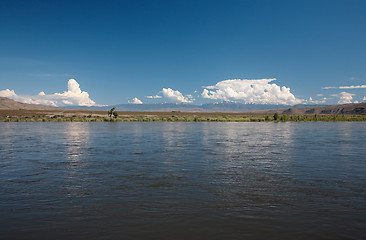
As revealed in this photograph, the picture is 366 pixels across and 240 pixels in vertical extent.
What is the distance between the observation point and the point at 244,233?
691 cm

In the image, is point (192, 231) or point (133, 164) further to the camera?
point (133, 164)

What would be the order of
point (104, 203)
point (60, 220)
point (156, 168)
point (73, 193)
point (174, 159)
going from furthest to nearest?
point (174, 159)
point (156, 168)
point (73, 193)
point (104, 203)
point (60, 220)

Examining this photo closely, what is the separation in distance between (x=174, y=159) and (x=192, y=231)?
10.1m

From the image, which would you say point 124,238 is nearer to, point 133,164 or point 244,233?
point 244,233

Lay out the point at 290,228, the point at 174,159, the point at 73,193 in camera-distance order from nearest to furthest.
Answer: the point at 290,228
the point at 73,193
the point at 174,159

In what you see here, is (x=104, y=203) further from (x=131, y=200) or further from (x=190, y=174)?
(x=190, y=174)

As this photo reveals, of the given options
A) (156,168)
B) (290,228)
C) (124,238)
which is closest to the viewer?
(124,238)

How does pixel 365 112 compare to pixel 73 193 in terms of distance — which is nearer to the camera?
pixel 73 193

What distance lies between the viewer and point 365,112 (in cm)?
17488

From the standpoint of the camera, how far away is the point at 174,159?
56.0 ft

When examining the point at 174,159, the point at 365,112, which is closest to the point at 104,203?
the point at 174,159

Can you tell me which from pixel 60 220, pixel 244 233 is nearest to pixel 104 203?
pixel 60 220

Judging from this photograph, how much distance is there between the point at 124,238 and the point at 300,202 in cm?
587

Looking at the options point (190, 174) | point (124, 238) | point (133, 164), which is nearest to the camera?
point (124, 238)
